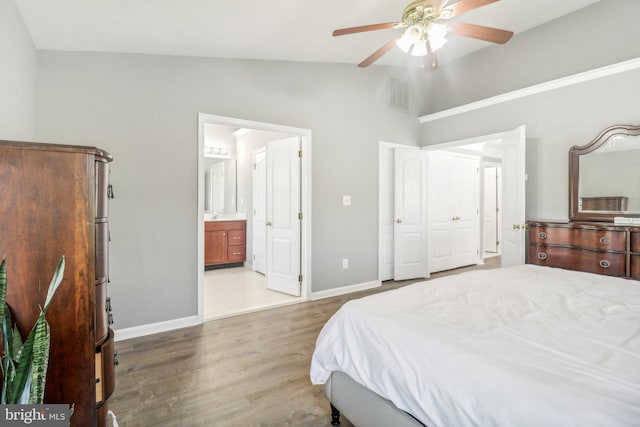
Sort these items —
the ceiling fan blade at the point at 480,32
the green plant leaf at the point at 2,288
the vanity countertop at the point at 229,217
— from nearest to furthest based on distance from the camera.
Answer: the green plant leaf at the point at 2,288, the ceiling fan blade at the point at 480,32, the vanity countertop at the point at 229,217

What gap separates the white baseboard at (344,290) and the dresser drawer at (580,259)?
1905 millimetres

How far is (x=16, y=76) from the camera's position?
6.82ft

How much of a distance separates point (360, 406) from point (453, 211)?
4.80m

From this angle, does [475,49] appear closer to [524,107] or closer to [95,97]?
[524,107]

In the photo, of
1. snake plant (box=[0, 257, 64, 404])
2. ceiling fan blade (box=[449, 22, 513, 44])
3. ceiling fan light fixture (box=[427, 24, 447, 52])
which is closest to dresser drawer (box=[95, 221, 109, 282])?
snake plant (box=[0, 257, 64, 404])

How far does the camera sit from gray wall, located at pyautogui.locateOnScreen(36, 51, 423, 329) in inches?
103

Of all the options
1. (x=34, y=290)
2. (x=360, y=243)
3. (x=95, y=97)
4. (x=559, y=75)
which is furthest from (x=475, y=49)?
(x=34, y=290)

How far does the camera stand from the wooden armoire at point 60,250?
112 cm

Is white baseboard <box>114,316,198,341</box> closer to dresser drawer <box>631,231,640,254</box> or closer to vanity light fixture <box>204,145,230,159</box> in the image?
vanity light fixture <box>204,145,230,159</box>

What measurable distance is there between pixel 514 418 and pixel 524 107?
3996mm

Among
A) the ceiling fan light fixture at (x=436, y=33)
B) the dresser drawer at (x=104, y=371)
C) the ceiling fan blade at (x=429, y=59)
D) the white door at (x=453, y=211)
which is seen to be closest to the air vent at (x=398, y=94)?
the white door at (x=453, y=211)

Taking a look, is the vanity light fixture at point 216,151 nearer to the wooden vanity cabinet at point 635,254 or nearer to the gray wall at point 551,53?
the gray wall at point 551,53

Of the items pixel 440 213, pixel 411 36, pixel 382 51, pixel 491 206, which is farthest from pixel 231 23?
pixel 491 206
